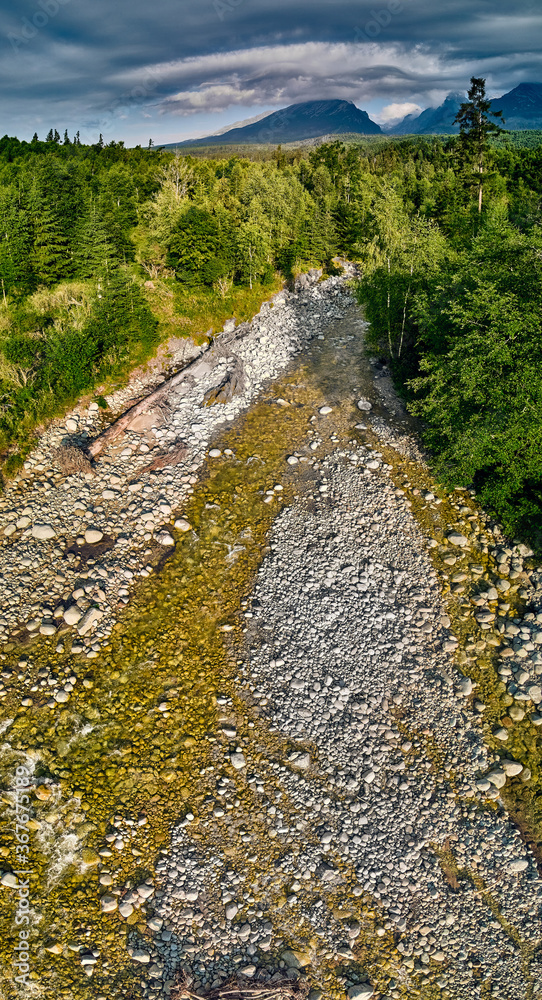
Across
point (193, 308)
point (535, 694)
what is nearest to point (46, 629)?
point (535, 694)

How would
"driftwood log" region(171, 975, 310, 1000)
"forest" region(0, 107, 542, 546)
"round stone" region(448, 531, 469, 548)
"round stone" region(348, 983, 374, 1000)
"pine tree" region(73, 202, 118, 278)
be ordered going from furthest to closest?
1. "pine tree" region(73, 202, 118, 278)
2. "round stone" region(448, 531, 469, 548)
3. "forest" region(0, 107, 542, 546)
4. "round stone" region(348, 983, 374, 1000)
5. "driftwood log" region(171, 975, 310, 1000)

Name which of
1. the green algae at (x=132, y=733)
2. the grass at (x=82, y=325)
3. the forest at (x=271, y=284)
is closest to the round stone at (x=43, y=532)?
the grass at (x=82, y=325)

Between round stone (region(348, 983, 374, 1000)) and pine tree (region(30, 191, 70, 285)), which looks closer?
round stone (region(348, 983, 374, 1000))

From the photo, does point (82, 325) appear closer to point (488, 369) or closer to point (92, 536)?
point (92, 536)

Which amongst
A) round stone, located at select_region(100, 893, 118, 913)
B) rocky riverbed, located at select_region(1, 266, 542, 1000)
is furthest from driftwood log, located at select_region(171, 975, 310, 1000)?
round stone, located at select_region(100, 893, 118, 913)

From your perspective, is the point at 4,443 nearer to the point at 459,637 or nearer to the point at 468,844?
the point at 459,637

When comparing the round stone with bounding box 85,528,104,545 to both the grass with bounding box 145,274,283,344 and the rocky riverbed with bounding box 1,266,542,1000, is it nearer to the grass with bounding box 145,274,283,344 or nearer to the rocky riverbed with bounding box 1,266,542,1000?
the rocky riverbed with bounding box 1,266,542,1000
